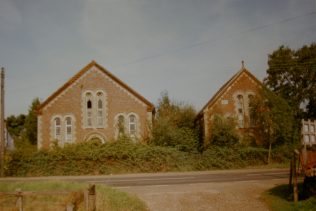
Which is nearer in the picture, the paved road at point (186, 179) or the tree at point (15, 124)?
the paved road at point (186, 179)

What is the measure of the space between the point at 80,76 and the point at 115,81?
4.16 metres

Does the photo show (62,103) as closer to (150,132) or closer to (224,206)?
(150,132)

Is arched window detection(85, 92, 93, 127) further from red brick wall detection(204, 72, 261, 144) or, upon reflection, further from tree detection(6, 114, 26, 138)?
tree detection(6, 114, 26, 138)

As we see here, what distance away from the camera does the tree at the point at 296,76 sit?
140 feet

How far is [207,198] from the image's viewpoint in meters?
12.0

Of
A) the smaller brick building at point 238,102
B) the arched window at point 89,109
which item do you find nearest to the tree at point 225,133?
the smaller brick building at point 238,102

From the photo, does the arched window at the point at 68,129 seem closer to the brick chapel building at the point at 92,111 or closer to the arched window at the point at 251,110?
the brick chapel building at the point at 92,111

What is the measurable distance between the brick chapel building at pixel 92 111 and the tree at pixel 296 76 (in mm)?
25572

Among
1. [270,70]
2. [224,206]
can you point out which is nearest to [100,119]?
[224,206]

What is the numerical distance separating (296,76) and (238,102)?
1804 centimetres

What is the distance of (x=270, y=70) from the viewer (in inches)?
1826

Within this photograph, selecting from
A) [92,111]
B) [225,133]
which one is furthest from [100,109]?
[225,133]

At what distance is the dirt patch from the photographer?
10.6m

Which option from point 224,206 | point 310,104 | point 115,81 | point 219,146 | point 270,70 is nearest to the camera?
point 224,206
